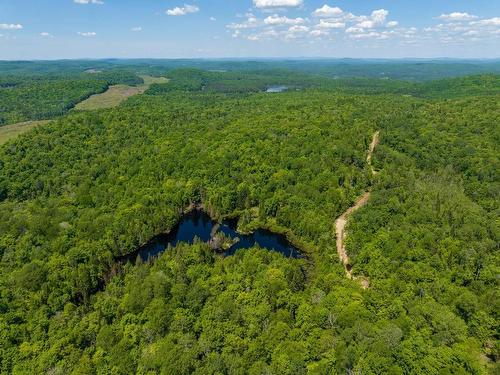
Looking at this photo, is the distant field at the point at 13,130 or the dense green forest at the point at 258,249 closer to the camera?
the dense green forest at the point at 258,249

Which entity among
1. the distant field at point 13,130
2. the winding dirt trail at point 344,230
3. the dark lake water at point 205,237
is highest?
the distant field at point 13,130

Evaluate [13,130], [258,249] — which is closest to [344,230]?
[258,249]

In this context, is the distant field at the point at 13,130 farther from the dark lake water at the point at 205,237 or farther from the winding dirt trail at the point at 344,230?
the winding dirt trail at the point at 344,230

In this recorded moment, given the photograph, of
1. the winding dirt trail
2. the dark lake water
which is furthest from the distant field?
the winding dirt trail

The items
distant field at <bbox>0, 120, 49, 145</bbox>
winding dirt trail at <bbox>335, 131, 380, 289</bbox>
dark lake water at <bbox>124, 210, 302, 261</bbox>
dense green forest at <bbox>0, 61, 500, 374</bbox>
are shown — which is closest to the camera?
dense green forest at <bbox>0, 61, 500, 374</bbox>

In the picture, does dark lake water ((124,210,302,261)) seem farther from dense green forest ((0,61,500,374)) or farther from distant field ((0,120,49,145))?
distant field ((0,120,49,145))

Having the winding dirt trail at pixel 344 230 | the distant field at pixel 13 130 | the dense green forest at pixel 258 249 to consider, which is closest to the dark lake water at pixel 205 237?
the dense green forest at pixel 258 249

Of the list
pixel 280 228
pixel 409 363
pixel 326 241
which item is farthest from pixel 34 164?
pixel 409 363

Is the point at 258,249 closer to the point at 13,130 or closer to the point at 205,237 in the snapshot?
Answer: the point at 205,237
